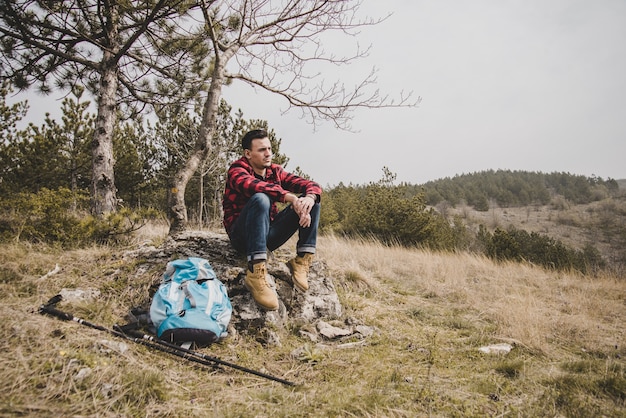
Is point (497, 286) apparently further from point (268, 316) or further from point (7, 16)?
point (7, 16)

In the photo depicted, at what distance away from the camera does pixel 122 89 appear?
5.62m

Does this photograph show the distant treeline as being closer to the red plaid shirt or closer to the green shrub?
the red plaid shirt

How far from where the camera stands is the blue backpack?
193 cm

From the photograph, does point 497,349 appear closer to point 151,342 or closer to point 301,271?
point 301,271

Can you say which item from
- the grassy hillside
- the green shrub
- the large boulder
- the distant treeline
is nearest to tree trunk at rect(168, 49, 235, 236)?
the green shrub

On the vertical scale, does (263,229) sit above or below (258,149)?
below

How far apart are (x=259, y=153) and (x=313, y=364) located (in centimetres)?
175

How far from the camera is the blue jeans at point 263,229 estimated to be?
8.00ft

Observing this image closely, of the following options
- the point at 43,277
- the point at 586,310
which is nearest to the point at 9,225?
the point at 43,277

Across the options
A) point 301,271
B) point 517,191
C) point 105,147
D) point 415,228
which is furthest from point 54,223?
point 517,191

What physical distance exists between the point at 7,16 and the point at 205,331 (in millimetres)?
4544

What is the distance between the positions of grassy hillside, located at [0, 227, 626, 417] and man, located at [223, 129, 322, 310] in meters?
0.49

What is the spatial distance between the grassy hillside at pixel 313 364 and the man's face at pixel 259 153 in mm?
1303

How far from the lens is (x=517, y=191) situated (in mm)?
62562
